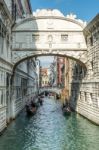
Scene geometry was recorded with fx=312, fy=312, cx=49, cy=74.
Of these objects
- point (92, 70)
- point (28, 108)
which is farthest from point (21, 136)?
point (28, 108)

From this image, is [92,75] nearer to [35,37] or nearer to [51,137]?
[35,37]

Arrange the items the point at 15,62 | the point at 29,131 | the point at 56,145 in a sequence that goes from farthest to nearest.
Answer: the point at 15,62 → the point at 29,131 → the point at 56,145

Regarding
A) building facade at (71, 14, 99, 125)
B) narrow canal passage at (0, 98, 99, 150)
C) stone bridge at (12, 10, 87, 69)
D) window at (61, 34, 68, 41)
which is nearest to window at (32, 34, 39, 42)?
stone bridge at (12, 10, 87, 69)

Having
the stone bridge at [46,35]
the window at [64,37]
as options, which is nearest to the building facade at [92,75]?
the stone bridge at [46,35]

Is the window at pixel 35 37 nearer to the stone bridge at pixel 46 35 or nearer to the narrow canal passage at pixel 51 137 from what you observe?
the stone bridge at pixel 46 35

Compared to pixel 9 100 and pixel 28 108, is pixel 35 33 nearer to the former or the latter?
pixel 9 100

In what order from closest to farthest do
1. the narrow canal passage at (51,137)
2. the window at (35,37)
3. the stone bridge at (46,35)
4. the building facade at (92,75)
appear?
1. the narrow canal passage at (51,137)
2. the building facade at (92,75)
3. the stone bridge at (46,35)
4. the window at (35,37)

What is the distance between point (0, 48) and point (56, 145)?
209 inches

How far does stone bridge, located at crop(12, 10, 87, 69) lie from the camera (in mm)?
19219

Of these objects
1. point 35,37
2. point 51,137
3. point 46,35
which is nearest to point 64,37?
point 46,35

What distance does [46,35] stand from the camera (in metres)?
19.4

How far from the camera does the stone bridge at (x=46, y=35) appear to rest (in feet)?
63.1

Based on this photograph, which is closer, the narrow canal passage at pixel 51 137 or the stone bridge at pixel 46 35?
the narrow canal passage at pixel 51 137

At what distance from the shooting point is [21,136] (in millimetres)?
14320
